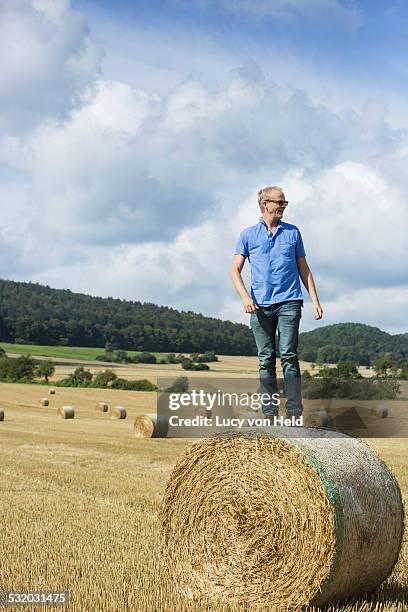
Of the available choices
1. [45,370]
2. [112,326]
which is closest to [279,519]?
[45,370]

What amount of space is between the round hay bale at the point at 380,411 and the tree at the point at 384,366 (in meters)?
5.82

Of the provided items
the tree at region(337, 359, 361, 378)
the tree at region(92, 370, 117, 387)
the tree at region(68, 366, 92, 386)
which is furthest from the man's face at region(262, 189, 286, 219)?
the tree at region(68, 366, 92, 386)

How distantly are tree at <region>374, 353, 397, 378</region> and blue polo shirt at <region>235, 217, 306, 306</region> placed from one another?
30.1 meters

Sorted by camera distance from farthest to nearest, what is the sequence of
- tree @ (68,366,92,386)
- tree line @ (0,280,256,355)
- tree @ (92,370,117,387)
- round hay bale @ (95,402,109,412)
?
tree line @ (0,280,256,355) < tree @ (68,366,92,386) < tree @ (92,370,117,387) < round hay bale @ (95,402,109,412)

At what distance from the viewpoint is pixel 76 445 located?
63.4 ft

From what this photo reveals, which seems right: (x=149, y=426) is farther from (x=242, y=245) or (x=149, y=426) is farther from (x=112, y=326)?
(x=112, y=326)

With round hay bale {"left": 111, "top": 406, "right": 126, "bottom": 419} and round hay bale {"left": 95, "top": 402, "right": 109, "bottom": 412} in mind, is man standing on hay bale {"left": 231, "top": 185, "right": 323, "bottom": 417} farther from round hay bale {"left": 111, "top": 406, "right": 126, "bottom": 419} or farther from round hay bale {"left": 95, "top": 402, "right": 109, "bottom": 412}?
round hay bale {"left": 95, "top": 402, "right": 109, "bottom": 412}

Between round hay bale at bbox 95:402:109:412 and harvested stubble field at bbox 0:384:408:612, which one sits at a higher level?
round hay bale at bbox 95:402:109:412

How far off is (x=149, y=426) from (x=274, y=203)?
53.7 ft

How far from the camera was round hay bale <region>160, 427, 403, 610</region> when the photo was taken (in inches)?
224

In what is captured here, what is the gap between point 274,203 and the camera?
6742mm

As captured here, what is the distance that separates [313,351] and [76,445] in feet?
57.2

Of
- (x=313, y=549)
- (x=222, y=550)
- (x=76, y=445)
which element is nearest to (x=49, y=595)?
(x=222, y=550)

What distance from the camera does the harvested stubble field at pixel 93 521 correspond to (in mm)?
5957
